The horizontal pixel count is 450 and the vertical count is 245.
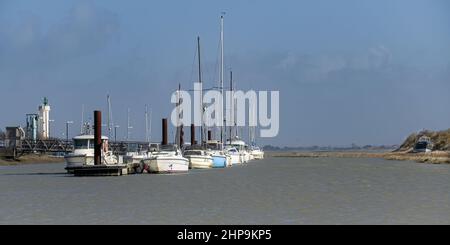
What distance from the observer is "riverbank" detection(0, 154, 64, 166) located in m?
132

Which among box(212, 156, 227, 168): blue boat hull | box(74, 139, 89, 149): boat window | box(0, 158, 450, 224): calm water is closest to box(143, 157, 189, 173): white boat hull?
box(74, 139, 89, 149): boat window

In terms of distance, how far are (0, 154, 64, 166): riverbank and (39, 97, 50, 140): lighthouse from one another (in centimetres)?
1173

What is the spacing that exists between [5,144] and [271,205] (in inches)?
4481

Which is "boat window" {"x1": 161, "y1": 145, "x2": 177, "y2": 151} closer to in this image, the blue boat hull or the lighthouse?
the blue boat hull

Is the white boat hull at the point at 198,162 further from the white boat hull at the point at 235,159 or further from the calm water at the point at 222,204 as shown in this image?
the calm water at the point at 222,204

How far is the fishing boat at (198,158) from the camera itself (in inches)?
3605

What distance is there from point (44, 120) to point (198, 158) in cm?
8504

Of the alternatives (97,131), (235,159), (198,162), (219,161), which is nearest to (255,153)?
(235,159)

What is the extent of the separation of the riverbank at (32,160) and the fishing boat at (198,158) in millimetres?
50266

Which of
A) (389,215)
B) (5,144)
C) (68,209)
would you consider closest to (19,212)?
(68,209)

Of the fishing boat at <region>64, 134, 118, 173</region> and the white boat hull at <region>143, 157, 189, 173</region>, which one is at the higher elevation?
the fishing boat at <region>64, 134, 118, 173</region>

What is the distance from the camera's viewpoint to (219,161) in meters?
102

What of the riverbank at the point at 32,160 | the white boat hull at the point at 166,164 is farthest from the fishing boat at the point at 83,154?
the riverbank at the point at 32,160
